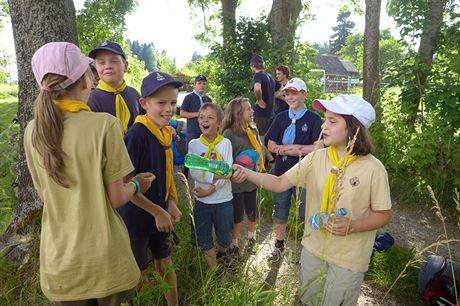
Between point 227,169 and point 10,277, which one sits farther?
point 10,277

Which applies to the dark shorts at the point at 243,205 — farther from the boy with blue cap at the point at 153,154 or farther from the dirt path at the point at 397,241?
the boy with blue cap at the point at 153,154

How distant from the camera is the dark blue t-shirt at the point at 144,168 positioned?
219 cm

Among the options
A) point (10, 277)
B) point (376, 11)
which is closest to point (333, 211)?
point (10, 277)

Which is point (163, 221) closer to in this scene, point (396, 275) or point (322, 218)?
point (322, 218)

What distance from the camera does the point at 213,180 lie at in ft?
10.1

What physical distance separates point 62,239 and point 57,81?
75 centimetres

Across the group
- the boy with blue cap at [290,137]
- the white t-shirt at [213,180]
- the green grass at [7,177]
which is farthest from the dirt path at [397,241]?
the green grass at [7,177]

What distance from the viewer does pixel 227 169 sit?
2.51 m

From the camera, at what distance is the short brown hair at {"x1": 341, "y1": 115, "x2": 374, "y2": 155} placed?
203cm

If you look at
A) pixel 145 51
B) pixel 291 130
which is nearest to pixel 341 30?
pixel 145 51

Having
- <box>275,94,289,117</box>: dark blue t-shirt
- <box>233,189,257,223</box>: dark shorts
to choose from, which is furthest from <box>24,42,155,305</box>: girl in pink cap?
<box>275,94,289,117</box>: dark blue t-shirt

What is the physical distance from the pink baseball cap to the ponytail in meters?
0.06

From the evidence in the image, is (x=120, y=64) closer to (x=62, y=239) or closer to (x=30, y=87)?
(x=30, y=87)

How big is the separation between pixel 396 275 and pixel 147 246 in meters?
2.61
